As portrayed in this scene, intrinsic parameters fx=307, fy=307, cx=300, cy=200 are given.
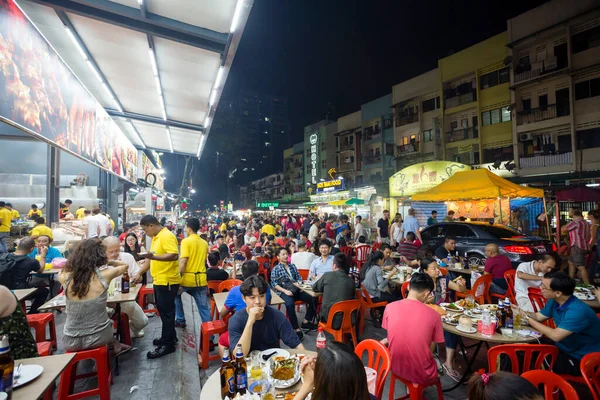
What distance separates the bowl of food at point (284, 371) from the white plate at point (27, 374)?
181 centimetres

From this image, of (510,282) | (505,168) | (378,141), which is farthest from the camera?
(378,141)

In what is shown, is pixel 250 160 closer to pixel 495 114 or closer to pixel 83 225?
pixel 495 114

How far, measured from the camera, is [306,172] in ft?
154

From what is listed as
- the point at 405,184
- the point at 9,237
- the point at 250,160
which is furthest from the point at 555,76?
the point at 250,160

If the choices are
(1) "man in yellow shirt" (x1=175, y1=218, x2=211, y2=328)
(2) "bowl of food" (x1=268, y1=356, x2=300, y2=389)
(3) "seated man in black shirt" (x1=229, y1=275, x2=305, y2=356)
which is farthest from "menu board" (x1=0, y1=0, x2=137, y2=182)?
(2) "bowl of food" (x1=268, y1=356, x2=300, y2=389)

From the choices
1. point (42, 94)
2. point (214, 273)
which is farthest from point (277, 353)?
point (42, 94)

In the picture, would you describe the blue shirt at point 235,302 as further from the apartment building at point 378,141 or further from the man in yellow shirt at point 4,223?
the apartment building at point 378,141

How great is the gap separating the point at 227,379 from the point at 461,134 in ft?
78.9

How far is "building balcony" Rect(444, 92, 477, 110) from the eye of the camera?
21.5 meters

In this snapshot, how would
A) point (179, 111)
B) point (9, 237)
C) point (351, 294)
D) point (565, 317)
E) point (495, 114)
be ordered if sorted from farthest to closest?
point (495, 114), point (9, 237), point (179, 111), point (351, 294), point (565, 317)

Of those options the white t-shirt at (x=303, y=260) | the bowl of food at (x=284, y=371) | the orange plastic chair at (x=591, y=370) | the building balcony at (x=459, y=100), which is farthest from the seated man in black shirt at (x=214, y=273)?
the building balcony at (x=459, y=100)

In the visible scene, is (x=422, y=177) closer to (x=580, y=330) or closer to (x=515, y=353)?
(x=580, y=330)

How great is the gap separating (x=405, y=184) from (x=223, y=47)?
44.7 ft

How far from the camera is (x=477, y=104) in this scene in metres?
20.8
